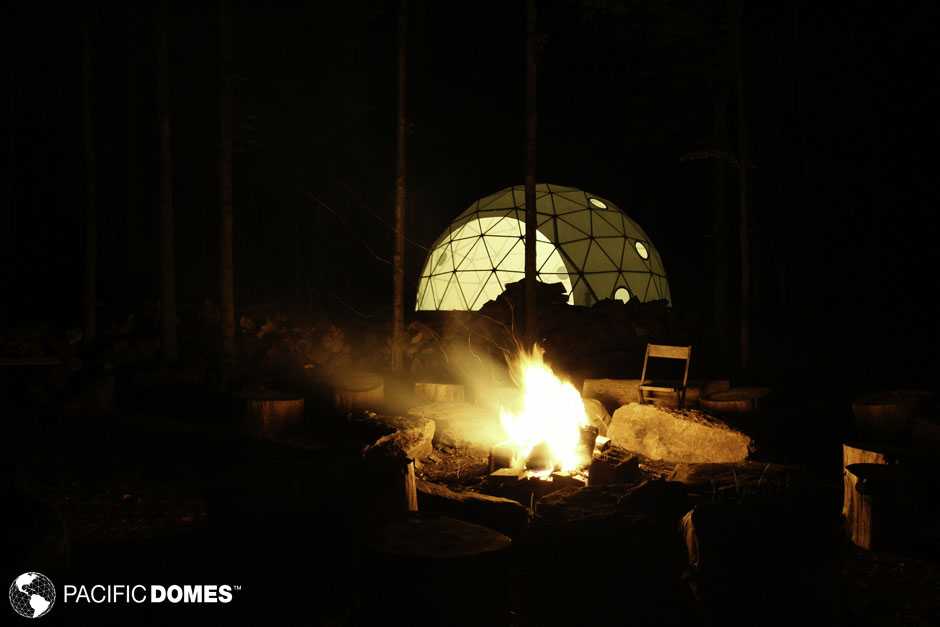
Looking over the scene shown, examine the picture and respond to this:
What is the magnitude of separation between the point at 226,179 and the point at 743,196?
8.39m

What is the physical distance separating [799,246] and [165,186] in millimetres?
12675

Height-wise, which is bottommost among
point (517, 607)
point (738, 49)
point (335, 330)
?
point (517, 607)

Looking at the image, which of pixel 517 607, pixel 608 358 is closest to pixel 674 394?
pixel 608 358

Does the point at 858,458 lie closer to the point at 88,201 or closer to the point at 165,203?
the point at 165,203

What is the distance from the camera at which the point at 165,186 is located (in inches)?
407

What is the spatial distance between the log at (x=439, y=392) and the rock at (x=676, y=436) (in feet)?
7.89

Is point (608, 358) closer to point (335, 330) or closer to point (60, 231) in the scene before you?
point (335, 330)

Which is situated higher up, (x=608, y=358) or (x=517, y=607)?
(x=608, y=358)

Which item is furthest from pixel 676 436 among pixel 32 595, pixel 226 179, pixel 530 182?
pixel 226 179

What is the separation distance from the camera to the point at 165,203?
34.0 ft

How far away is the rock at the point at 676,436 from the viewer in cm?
768

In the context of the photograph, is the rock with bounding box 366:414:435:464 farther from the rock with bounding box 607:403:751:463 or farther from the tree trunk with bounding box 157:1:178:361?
the tree trunk with bounding box 157:1:178:361

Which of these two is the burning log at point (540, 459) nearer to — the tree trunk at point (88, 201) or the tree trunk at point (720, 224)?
the tree trunk at point (720, 224)


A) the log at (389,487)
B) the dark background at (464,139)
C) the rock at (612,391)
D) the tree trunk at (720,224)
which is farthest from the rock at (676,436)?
the tree trunk at (720,224)
